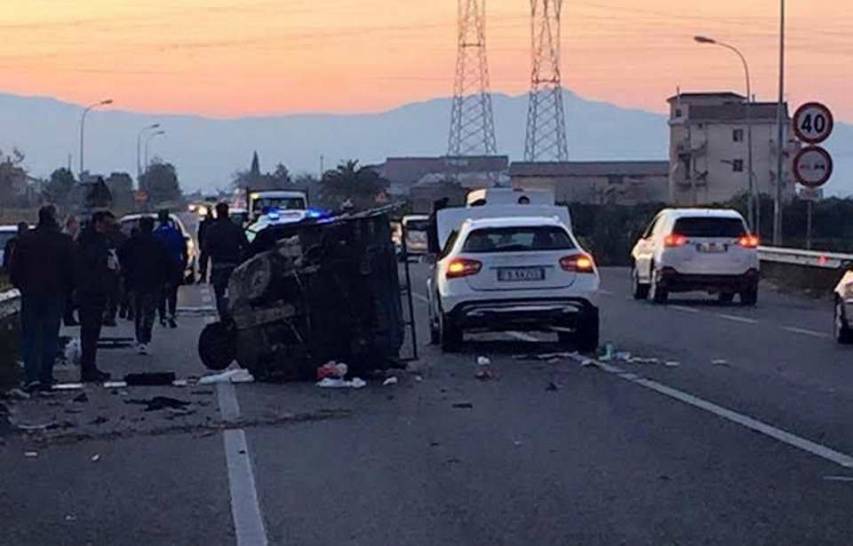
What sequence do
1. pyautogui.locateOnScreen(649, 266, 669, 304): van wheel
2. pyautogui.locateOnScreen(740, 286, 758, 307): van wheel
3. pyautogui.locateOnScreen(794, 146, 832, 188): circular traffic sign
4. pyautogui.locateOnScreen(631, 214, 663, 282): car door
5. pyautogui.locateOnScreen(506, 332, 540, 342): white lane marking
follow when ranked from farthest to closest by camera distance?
pyautogui.locateOnScreen(794, 146, 832, 188): circular traffic sign < pyautogui.locateOnScreen(631, 214, 663, 282): car door < pyautogui.locateOnScreen(649, 266, 669, 304): van wheel < pyautogui.locateOnScreen(740, 286, 758, 307): van wheel < pyautogui.locateOnScreen(506, 332, 540, 342): white lane marking

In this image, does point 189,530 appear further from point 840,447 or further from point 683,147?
point 683,147

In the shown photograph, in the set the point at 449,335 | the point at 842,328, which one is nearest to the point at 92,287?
the point at 449,335

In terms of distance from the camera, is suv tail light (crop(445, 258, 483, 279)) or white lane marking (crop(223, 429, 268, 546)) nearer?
white lane marking (crop(223, 429, 268, 546))

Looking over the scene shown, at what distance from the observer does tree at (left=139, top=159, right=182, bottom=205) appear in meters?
160

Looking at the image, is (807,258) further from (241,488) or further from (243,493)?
(243,493)

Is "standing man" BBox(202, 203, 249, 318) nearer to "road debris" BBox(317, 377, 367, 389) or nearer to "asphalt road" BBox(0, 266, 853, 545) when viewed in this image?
"asphalt road" BBox(0, 266, 853, 545)

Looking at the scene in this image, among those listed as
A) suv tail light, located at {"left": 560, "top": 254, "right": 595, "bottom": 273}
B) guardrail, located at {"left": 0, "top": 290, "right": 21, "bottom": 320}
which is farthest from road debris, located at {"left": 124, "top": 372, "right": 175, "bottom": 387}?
guardrail, located at {"left": 0, "top": 290, "right": 21, "bottom": 320}

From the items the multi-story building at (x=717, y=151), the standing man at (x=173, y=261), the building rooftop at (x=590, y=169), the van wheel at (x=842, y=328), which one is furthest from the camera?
the building rooftop at (x=590, y=169)

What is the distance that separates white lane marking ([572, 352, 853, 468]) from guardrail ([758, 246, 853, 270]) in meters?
17.4

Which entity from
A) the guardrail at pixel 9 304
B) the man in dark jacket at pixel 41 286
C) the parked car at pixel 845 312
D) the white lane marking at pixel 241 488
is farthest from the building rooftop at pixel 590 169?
the white lane marking at pixel 241 488

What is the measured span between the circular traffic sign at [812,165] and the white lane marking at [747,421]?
18459 mm

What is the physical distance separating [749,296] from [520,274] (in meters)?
13.2

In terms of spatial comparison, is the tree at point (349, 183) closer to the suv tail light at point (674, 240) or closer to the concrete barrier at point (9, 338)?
the suv tail light at point (674, 240)

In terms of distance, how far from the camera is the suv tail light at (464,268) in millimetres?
22609
